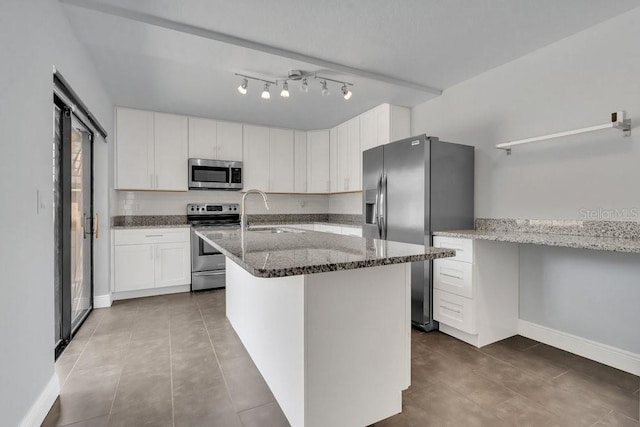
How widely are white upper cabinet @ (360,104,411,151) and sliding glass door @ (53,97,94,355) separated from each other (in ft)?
10.3

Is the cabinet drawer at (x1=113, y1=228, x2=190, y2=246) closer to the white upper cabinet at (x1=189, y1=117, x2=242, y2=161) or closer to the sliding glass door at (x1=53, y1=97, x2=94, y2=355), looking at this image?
the sliding glass door at (x1=53, y1=97, x2=94, y2=355)

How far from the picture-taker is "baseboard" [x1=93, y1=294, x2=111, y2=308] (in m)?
3.54

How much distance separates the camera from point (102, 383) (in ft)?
6.49

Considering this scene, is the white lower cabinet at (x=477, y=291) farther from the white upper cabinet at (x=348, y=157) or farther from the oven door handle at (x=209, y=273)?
the oven door handle at (x=209, y=273)

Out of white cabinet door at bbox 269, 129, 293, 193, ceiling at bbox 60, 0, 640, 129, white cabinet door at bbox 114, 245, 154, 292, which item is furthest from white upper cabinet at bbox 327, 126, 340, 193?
white cabinet door at bbox 114, 245, 154, 292

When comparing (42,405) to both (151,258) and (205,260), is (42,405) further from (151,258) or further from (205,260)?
(205,260)

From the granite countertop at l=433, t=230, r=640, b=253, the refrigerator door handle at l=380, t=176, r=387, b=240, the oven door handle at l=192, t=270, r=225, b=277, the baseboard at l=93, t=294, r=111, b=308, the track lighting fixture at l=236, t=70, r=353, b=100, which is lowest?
the baseboard at l=93, t=294, r=111, b=308

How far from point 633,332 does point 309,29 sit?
10.2 ft

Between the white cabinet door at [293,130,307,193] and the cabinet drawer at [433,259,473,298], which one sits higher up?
the white cabinet door at [293,130,307,193]

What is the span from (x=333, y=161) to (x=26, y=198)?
3.90 metres

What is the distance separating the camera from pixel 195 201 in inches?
188

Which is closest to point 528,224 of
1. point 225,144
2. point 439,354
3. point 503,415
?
point 439,354

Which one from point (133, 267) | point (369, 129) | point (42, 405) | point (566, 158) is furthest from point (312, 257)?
point (133, 267)

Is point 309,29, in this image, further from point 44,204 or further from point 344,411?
point 344,411
